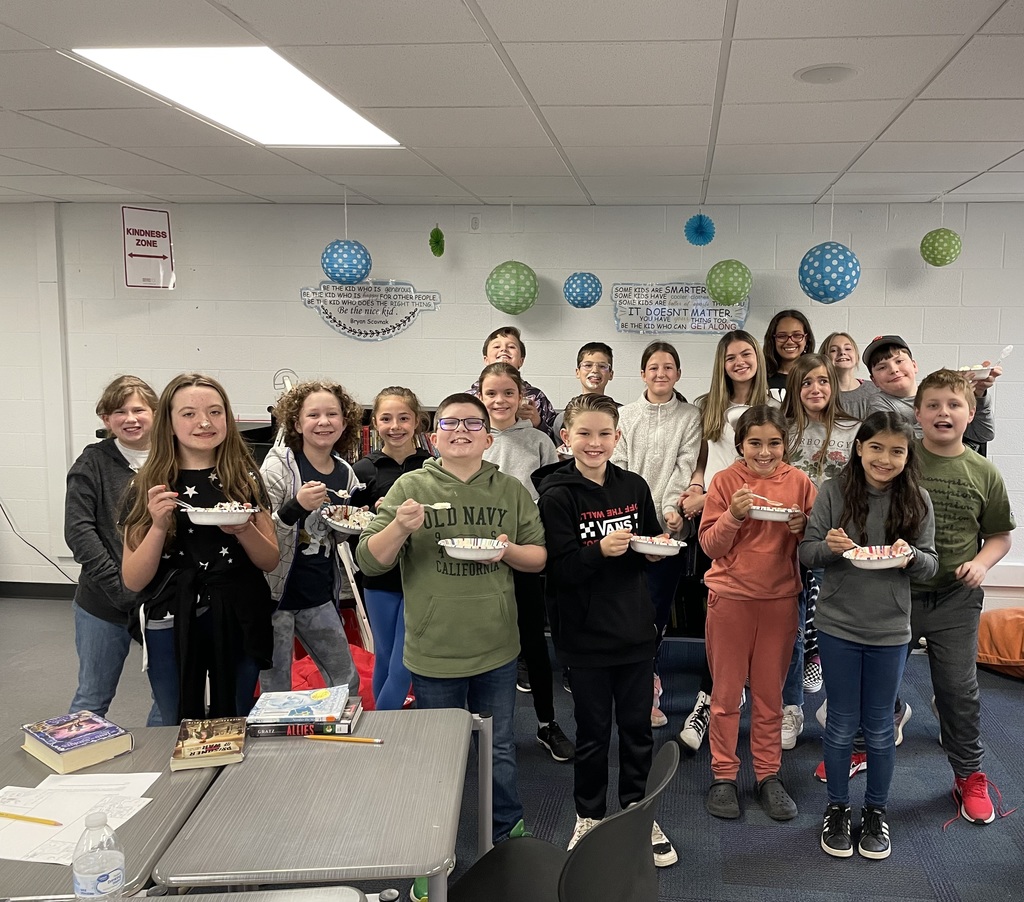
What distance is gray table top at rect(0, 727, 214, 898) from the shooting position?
1338 mm

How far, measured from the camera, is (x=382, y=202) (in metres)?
5.16

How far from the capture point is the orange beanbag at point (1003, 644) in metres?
4.10

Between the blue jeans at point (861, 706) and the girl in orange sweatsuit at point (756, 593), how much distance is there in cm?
21

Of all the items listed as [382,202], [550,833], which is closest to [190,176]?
[382,202]

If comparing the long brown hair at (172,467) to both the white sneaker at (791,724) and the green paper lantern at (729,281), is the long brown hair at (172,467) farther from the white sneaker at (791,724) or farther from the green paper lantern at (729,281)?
the green paper lantern at (729,281)

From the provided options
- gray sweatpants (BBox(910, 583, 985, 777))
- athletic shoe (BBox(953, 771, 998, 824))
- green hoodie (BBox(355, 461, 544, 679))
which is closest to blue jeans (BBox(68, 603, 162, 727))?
green hoodie (BBox(355, 461, 544, 679))

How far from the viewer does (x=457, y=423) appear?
2.37 m

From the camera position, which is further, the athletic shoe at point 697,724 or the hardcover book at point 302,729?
the athletic shoe at point 697,724

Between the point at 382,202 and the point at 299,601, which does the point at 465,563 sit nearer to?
the point at 299,601

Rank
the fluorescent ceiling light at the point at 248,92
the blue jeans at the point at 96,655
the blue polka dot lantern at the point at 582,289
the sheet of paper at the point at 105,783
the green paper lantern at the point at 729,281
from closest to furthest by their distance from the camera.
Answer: the sheet of paper at the point at 105,783 < the fluorescent ceiling light at the point at 248,92 < the blue jeans at the point at 96,655 < the green paper lantern at the point at 729,281 < the blue polka dot lantern at the point at 582,289

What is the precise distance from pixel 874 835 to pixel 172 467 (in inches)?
97.5

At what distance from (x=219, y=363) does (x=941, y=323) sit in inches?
183

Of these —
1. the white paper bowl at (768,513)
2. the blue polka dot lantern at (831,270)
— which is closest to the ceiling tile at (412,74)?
the white paper bowl at (768,513)

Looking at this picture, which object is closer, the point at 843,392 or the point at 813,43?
the point at 813,43
